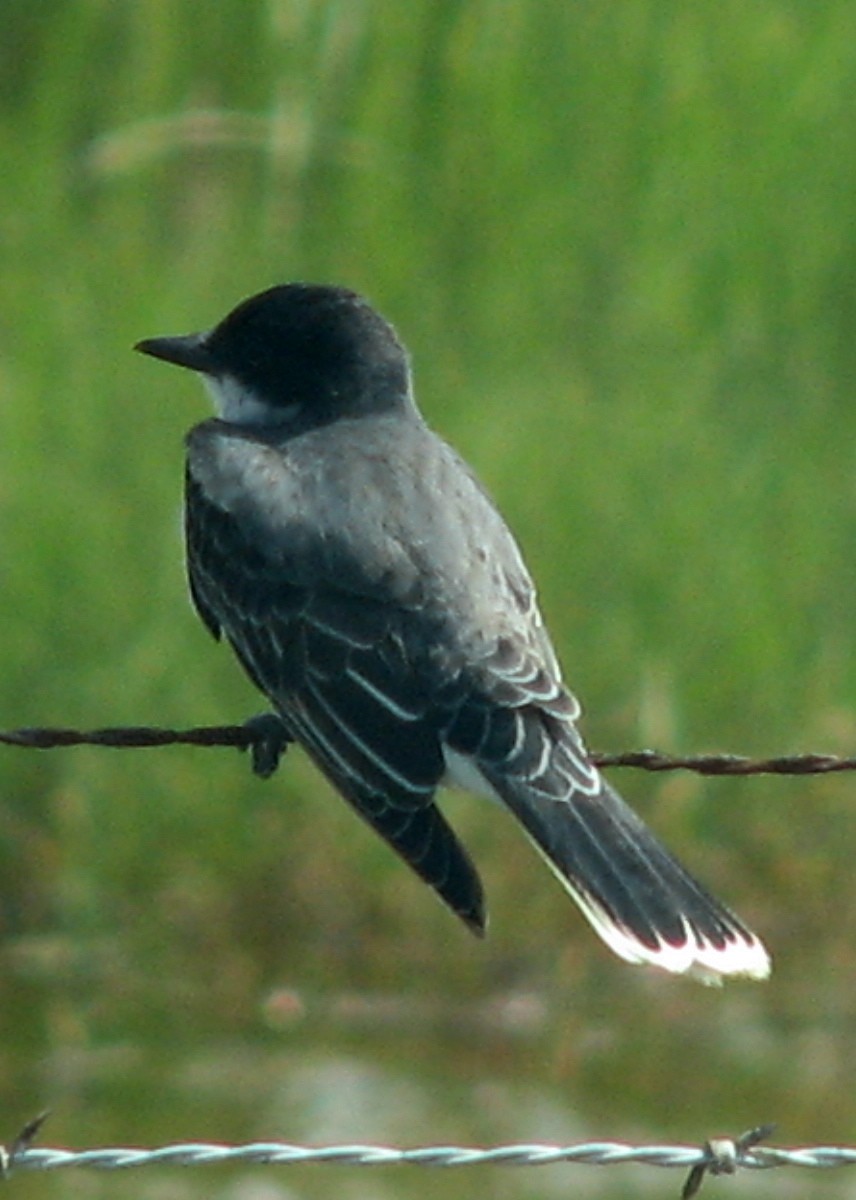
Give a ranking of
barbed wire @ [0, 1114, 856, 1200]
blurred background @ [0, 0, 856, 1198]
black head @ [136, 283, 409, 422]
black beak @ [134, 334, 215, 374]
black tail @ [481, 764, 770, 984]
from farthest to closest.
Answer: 1. blurred background @ [0, 0, 856, 1198]
2. black beak @ [134, 334, 215, 374]
3. black head @ [136, 283, 409, 422]
4. black tail @ [481, 764, 770, 984]
5. barbed wire @ [0, 1114, 856, 1200]

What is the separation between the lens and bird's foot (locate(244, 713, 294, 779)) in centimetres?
650

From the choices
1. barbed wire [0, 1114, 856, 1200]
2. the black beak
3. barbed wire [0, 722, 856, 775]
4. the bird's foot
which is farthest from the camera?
the black beak

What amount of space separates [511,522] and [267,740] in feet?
11.8

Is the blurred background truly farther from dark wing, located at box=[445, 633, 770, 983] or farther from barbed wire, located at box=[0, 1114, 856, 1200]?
barbed wire, located at box=[0, 1114, 856, 1200]

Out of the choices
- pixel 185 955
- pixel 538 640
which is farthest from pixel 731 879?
pixel 538 640

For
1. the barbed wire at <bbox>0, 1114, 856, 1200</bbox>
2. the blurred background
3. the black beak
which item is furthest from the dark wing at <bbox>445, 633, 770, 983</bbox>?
the blurred background

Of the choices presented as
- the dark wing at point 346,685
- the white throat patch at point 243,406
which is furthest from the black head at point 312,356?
the dark wing at point 346,685

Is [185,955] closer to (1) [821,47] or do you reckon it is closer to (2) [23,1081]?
(2) [23,1081]

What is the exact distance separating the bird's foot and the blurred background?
258 cm

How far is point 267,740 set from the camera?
652 cm

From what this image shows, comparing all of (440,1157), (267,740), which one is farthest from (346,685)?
(440,1157)

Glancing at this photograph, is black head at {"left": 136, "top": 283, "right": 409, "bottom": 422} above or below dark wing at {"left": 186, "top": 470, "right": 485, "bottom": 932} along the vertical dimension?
above

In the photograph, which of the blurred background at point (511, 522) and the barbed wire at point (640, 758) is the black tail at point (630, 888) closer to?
the barbed wire at point (640, 758)

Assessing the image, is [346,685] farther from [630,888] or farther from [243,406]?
[243,406]
